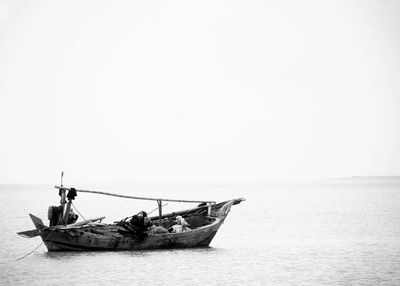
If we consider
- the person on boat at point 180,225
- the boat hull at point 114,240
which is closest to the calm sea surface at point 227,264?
the boat hull at point 114,240

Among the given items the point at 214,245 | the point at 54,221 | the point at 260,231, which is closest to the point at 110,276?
the point at 54,221

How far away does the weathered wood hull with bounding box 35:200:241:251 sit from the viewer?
23.6m

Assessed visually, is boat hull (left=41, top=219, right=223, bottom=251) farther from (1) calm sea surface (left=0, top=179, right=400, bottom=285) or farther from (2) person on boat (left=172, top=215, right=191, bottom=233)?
(2) person on boat (left=172, top=215, right=191, bottom=233)

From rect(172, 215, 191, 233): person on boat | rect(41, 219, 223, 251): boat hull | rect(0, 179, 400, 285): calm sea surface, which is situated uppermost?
rect(172, 215, 191, 233): person on boat

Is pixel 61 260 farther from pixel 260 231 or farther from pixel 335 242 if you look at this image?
pixel 260 231

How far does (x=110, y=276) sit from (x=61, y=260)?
3.32 m

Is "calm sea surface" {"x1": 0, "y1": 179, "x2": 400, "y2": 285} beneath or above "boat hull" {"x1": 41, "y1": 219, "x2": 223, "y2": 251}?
beneath

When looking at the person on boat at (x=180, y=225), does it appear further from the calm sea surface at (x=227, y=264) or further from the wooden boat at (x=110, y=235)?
the calm sea surface at (x=227, y=264)

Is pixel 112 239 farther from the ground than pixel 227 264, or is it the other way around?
pixel 112 239

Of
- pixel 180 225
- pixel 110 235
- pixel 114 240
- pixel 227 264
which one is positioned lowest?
pixel 227 264

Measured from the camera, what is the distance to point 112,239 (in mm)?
24281

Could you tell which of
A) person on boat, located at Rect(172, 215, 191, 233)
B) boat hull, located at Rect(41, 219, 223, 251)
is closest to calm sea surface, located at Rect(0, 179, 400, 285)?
boat hull, located at Rect(41, 219, 223, 251)

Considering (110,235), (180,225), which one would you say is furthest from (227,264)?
(110,235)

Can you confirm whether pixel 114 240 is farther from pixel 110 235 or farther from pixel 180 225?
pixel 180 225
